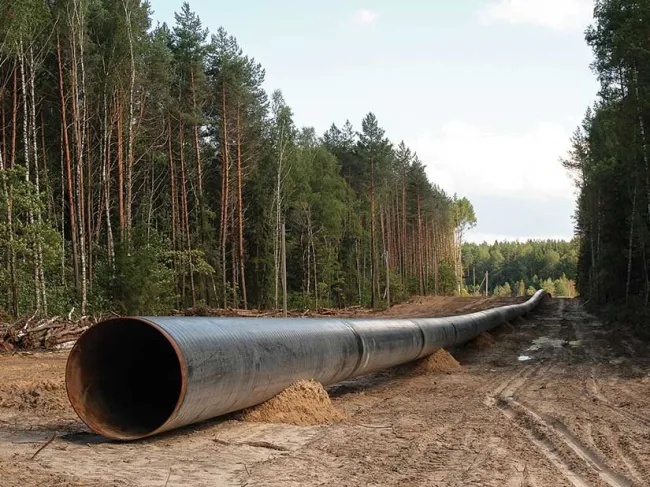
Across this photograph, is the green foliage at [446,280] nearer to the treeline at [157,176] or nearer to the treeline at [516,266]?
the treeline at [157,176]

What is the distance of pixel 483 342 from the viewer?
59.8ft

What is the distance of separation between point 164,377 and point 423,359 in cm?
729

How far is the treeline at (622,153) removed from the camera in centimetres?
2059

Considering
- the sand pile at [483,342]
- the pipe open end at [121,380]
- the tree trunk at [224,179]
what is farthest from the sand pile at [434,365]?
the tree trunk at [224,179]

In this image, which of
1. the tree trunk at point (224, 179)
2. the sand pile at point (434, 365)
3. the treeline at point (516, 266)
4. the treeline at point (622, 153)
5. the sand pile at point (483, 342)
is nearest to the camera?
the sand pile at point (434, 365)

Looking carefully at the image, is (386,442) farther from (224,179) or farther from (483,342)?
(224,179)

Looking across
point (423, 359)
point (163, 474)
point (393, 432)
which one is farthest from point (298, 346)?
point (423, 359)

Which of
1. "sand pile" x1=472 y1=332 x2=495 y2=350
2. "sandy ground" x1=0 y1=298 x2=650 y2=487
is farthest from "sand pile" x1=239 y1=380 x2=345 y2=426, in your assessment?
"sand pile" x1=472 y1=332 x2=495 y2=350

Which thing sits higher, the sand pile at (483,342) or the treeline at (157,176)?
the treeline at (157,176)

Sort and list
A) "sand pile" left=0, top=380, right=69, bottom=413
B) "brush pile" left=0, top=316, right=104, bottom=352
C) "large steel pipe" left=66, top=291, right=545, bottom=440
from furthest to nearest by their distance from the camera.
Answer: "brush pile" left=0, top=316, right=104, bottom=352 < "sand pile" left=0, top=380, right=69, bottom=413 < "large steel pipe" left=66, top=291, right=545, bottom=440

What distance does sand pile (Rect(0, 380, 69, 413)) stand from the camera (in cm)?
802

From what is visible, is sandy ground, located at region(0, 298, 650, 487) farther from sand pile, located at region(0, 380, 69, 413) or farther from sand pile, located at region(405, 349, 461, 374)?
sand pile, located at region(405, 349, 461, 374)

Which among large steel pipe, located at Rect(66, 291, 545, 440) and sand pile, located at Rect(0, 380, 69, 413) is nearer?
large steel pipe, located at Rect(66, 291, 545, 440)

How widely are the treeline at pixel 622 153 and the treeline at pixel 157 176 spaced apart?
48.0ft
